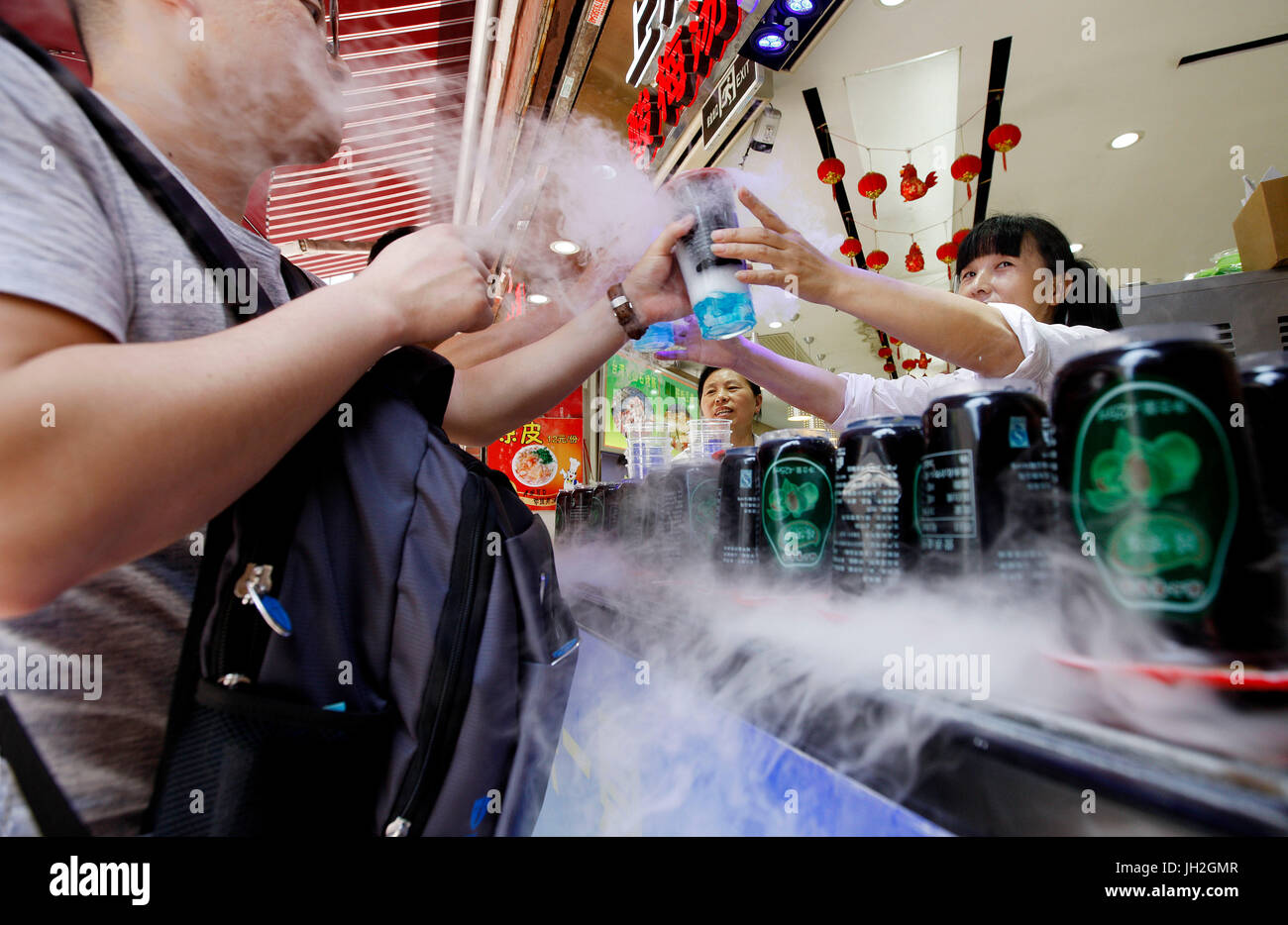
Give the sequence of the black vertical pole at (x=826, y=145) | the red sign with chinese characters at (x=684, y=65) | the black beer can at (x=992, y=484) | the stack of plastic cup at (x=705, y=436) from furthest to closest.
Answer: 1. the black vertical pole at (x=826, y=145)
2. the red sign with chinese characters at (x=684, y=65)
3. the stack of plastic cup at (x=705, y=436)
4. the black beer can at (x=992, y=484)

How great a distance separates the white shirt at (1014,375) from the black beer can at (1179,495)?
18 centimetres

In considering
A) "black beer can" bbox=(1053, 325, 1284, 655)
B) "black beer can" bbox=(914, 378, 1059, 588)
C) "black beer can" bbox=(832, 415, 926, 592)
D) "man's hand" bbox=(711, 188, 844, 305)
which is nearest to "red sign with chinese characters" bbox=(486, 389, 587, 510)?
"man's hand" bbox=(711, 188, 844, 305)

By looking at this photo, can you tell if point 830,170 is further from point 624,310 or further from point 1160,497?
point 1160,497

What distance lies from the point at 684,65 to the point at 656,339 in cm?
136

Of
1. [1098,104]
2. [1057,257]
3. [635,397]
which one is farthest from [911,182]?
[1057,257]

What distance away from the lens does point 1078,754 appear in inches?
18.1

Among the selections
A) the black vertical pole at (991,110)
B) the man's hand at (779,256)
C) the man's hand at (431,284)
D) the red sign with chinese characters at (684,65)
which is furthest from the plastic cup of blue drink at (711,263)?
the black vertical pole at (991,110)

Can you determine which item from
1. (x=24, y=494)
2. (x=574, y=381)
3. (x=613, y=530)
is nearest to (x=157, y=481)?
(x=24, y=494)

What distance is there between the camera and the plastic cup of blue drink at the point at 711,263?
1.09 m

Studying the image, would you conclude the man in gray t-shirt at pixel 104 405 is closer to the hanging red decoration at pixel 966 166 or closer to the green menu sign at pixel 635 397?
the green menu sign at pixel 635 397

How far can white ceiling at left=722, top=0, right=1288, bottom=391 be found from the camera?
12.2ft
